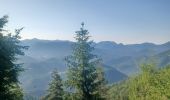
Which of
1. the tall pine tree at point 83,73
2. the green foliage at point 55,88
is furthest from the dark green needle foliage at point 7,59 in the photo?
the green foliage at point 55,88

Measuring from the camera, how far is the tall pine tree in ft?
124

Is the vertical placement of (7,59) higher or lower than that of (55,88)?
higher

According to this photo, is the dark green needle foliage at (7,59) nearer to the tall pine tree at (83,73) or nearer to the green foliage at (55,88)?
the tall pine tree at (83,73)

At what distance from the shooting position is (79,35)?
3931 centimetres

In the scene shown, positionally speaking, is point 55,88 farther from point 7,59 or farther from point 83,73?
point 7,59

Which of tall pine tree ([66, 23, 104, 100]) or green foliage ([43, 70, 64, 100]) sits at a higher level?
tall pine tree ([66, 23, 104, 100])

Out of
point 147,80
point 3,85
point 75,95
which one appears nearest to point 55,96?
point 147,80

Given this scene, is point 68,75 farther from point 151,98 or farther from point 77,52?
point 151,98

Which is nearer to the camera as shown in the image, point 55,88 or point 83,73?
point 83,73

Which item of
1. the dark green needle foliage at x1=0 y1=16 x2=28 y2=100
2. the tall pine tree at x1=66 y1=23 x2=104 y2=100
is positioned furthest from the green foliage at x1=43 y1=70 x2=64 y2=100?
the dark green needle foliage at x1=0 y1=16 x2=28 y2=100

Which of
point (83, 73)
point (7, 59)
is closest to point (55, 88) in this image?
point (83, 73)

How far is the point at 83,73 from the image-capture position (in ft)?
124

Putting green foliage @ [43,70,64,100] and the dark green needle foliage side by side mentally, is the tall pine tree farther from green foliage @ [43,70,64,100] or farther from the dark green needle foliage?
green foliage @ [43,70,64,100]

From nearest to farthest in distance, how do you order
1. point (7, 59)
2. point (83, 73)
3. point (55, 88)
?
point (7, 59)
point (83, 73)
point (55, 88)
